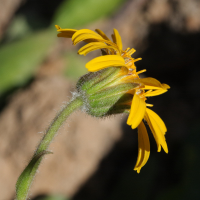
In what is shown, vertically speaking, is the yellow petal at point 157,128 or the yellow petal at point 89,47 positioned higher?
the yellow petal at point 89,47

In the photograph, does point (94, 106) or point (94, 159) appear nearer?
point (94, 106)

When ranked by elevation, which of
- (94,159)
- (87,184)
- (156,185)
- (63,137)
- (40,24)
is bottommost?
(156,185)

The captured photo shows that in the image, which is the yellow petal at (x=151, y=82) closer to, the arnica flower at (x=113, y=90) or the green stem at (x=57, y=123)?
the arnica flower at (x=113, y=90)

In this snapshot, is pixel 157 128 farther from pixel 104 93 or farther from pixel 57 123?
pixel 57 123

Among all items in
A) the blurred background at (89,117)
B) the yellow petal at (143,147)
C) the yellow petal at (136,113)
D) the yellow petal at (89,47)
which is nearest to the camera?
the yellow petal at (136,113)

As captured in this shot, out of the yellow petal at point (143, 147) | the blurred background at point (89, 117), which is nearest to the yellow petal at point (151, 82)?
the yellow petal at point (143, 147)

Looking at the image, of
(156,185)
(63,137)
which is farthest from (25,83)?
(156,185)

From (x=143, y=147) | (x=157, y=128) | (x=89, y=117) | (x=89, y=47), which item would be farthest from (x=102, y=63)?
(x=89, y=117)

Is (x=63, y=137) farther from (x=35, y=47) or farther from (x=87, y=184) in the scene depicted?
(x=35, y=47)
